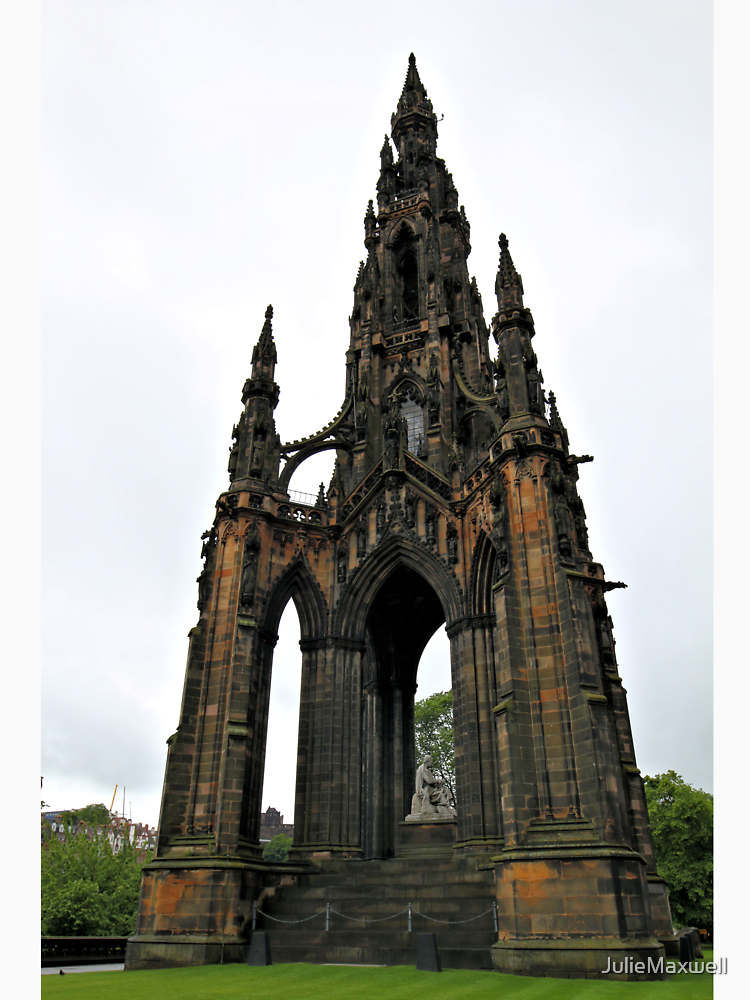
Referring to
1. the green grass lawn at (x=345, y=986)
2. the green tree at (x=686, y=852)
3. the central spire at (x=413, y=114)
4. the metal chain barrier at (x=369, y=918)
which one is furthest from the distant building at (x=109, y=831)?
the central spire at (x=413, y=114)

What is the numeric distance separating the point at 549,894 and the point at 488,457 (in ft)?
39.1

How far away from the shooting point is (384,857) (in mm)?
24594

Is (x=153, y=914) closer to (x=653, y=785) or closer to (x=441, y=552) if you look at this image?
(x=441, y=552)

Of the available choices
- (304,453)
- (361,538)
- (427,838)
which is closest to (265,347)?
(304,453)

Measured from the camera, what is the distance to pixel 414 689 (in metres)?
28.3

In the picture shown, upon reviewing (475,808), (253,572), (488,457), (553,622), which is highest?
(488,457)

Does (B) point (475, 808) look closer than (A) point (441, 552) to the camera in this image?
Yes

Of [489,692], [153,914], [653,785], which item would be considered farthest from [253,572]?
[653,785]

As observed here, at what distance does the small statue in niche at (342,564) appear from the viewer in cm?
2406

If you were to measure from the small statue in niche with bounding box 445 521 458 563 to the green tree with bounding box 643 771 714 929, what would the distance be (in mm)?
26315

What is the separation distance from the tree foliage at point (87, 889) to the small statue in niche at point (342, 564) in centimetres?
1144

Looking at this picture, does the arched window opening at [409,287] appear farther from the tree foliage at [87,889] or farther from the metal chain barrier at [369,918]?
the tree foliage at [87,889]

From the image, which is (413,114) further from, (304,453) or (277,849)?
(277,849)

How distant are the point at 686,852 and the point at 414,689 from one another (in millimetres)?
21734
